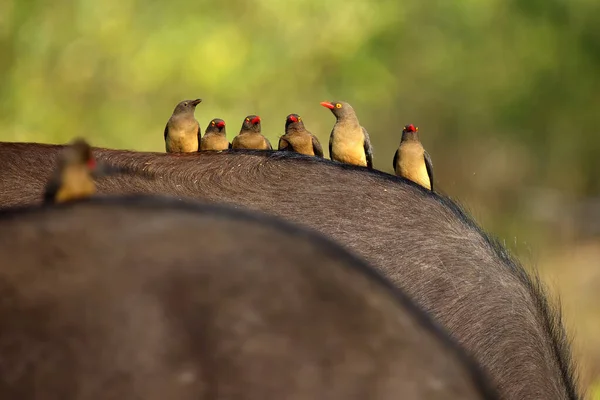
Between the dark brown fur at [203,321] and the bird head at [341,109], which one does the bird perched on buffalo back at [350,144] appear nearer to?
the bird head at [341,109]

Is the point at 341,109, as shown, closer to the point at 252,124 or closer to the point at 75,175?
the point at 252,124

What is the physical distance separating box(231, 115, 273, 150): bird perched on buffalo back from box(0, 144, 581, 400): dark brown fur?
0.59m

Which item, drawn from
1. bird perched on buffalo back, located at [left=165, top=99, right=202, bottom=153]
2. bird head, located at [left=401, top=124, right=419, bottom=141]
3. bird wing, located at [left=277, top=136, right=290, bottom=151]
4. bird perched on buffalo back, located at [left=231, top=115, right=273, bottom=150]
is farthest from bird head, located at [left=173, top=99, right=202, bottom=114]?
bird head, located at [left=401, top=124, right=419, bottom=141]

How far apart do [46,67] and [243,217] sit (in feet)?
27.3

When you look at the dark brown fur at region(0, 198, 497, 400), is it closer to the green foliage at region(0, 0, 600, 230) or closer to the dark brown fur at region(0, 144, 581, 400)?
the dark brown fur at region(0, 144, 581, 400)

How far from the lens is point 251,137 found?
131 inches

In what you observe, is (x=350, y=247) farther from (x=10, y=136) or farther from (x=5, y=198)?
(x=10, y=136)

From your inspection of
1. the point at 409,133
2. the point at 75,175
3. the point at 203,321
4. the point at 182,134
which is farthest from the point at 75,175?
the point at 409,133

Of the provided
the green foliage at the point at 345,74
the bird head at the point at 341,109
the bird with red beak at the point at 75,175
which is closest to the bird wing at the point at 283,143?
the bird head at the point at 341,109

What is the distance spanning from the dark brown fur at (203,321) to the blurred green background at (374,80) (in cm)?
721

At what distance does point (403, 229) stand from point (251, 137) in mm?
990

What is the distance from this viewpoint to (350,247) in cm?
239

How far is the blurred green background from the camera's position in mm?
8805

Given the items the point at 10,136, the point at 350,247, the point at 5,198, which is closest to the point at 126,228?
the point at 350,247
